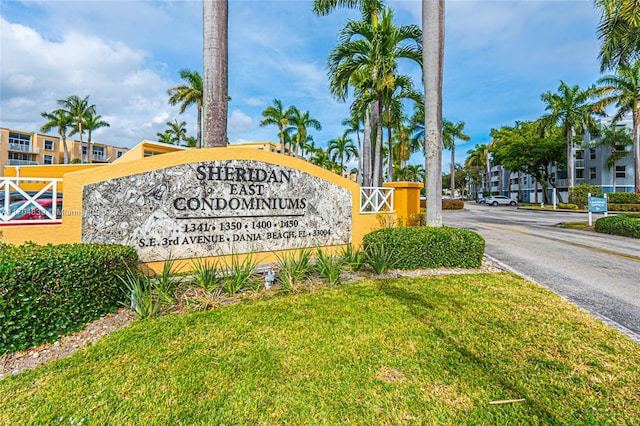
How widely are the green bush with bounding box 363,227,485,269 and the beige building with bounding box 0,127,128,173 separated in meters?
46.2

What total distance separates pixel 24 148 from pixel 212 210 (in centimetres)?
6193

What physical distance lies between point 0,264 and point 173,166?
3057 millimetres

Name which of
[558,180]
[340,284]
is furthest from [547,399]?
[558,180]

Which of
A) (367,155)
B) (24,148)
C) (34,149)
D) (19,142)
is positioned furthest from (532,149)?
(19,142)

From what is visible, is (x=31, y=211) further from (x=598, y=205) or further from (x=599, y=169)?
(x=599, y=169)

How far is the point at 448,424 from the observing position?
2219 millimetres

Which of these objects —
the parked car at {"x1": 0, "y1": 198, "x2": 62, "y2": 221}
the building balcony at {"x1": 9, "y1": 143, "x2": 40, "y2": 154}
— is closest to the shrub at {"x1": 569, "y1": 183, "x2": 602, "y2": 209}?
the parked car at {"x1": 0, "y1": 198, "x2": 62, "y2": 221}

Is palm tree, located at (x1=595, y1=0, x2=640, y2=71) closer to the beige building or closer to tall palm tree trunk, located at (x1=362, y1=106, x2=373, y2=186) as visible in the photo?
tall palm tree trunk, located at (x1=362, y1=106, x2=373, y2=186)

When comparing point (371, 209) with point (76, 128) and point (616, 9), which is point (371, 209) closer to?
point (616, 9)

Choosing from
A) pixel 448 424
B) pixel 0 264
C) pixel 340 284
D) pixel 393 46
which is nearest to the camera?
pixel 448 424

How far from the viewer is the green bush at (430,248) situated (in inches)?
252

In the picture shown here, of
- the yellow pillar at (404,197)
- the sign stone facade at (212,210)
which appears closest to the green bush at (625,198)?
the yellow pillar at (404,197)

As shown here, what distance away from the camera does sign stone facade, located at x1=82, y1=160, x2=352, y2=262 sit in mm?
5316

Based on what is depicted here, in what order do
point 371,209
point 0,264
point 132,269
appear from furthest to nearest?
point 371,209, point 132,269, point 0,264
